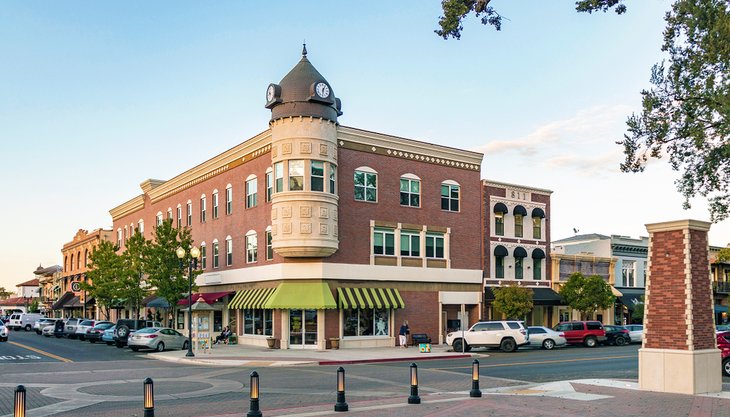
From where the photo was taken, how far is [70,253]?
3725 inches

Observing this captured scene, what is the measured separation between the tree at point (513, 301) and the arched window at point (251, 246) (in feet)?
50.5

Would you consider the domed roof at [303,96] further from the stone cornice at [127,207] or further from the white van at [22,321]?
the white van at [22,321]

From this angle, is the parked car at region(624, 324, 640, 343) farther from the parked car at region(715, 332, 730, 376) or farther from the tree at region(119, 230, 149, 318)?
the tree at region(119, 230, 149, 318)

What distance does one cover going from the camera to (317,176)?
38.5 meters

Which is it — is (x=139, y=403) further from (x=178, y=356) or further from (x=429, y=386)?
(x=178, y=356)

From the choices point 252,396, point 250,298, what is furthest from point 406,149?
point 252,396

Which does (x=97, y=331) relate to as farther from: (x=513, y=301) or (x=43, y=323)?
(x=513, y=301)

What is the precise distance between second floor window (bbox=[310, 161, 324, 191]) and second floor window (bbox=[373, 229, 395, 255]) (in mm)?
5154

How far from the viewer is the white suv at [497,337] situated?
38031 mm

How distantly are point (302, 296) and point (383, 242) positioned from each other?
254 inches

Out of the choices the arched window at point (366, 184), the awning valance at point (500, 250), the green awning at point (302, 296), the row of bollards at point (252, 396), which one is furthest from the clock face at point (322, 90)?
the row of bollards at point (252, 396)

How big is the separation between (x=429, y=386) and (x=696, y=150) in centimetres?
1050

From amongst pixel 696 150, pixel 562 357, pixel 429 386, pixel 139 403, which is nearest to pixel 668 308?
pixel 696 150

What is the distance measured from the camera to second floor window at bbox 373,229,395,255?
138 ft
